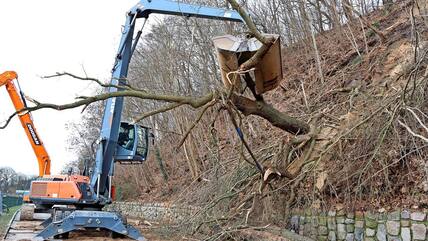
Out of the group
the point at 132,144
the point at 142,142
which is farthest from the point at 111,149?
the point at 142,142

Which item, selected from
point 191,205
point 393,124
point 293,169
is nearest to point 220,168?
point 191,205

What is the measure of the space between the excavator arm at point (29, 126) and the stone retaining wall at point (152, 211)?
204 cm

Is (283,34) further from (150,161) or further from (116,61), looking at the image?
(150,161)

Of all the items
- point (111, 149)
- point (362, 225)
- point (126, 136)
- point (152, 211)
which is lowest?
point (152, 211)

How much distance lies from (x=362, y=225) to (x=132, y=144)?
5521 millimetres

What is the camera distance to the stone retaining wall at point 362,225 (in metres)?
4.56

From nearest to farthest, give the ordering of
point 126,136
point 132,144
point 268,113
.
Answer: point 268,113 → point 132,144 → point 126,136

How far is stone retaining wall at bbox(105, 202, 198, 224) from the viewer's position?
1101 centimetres

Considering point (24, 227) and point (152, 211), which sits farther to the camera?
point (152, 211)

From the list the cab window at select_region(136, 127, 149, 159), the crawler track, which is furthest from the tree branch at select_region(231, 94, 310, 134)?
the crawler track

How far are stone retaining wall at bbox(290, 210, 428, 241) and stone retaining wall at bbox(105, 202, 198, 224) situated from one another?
339 centimetres

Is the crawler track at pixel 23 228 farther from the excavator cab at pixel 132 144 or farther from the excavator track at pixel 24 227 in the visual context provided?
the excavator cab at pixel 132 144

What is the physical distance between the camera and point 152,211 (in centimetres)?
1463

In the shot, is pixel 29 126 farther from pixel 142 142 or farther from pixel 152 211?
pixel 152 211
